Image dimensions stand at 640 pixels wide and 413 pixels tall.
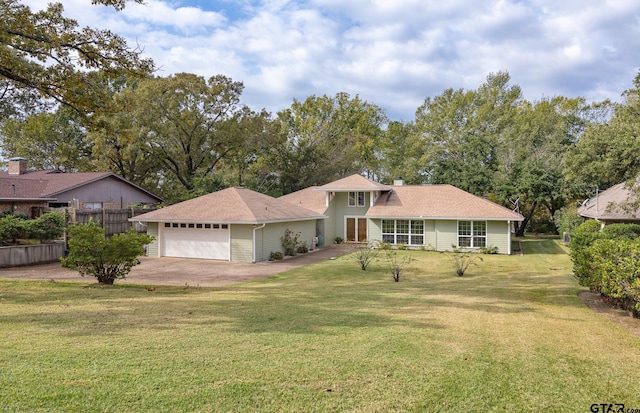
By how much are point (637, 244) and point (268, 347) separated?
7.94 metres

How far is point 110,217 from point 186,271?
28.4ft

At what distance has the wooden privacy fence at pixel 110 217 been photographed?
21.2 meters

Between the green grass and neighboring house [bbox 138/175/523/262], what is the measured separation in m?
10.4

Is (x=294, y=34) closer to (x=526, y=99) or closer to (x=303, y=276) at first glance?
(x=303, y=276)

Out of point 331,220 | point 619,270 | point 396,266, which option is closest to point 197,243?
point 396,266

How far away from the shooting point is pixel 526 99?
164ft

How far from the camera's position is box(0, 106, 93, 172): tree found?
38.1m

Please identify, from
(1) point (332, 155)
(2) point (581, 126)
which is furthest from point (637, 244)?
(2) point (581, 126)

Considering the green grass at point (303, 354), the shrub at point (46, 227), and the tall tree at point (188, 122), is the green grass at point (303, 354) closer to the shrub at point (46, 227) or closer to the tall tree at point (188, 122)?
the shrub at point (46, 227)

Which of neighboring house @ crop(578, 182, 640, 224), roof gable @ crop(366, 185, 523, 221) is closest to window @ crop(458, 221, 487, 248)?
roof gable @ crop(366, 185, 523, 221)

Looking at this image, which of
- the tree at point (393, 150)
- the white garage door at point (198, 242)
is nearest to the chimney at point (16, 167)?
the white garage door at point (198, 242)

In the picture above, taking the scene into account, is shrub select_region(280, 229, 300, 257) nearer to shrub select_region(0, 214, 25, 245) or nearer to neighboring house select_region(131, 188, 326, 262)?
neighboring house select_region(131, 188, 326, 262)

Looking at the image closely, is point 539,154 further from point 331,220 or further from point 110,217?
point 110,217

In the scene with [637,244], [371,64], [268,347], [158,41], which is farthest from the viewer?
[371,64]
